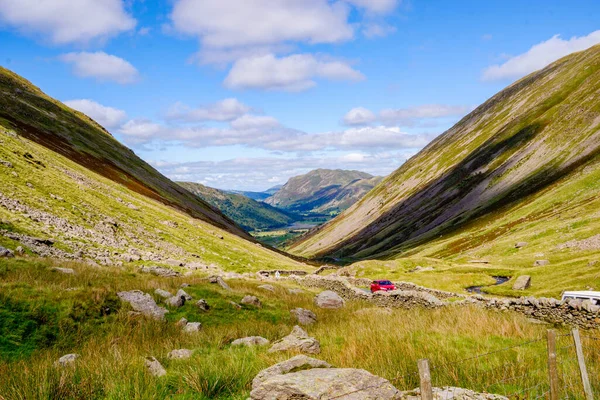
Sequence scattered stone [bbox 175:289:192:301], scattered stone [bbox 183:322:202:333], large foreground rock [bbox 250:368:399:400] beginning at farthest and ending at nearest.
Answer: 1. scattered stone [bbox 175:289:192:301]
2. scattered stone [bbox 183:322:202:333]
3. large foreground rock [bbox 250:368:399:400]

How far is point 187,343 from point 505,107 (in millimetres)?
219260

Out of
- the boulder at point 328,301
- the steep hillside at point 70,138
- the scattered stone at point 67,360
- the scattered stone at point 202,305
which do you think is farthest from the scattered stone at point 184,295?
the steep hillside at point 70,138

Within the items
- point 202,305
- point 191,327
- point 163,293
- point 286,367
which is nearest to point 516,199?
point 202,305

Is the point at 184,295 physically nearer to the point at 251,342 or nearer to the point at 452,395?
the point at 251,342

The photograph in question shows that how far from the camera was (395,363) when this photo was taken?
31.4 feet

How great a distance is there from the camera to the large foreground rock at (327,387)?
Answer: 22.5ft

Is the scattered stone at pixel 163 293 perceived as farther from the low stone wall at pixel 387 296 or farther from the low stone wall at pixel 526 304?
the low stone wall at pixel 387 296

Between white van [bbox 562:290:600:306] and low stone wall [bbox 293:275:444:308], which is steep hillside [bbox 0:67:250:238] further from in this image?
white van [bbox 562:290:600:306]

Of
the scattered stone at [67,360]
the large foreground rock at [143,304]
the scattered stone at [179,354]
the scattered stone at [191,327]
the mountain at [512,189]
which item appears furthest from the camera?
the mountain at [512,189]

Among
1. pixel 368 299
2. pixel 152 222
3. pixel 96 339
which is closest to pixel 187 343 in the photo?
pixel 96 339

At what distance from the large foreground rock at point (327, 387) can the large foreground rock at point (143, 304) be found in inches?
415

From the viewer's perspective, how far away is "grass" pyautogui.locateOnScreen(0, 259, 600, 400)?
26.6 feet

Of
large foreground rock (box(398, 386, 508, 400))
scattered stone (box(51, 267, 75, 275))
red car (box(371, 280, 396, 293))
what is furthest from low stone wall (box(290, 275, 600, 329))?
scattered stone (box(51, 267, 75, 275))

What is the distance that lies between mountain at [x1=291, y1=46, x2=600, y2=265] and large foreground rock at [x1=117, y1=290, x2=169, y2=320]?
6271cm
